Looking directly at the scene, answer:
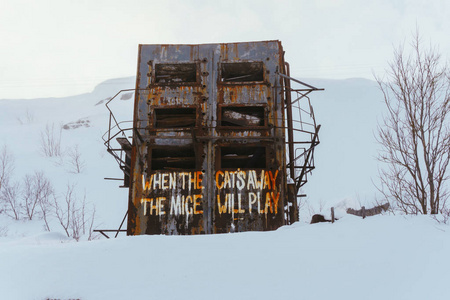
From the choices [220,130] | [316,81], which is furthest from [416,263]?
[316,81]

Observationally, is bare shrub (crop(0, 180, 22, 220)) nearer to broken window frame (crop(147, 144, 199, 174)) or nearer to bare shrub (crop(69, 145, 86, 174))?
bare shrub (crop(69, 145, 86, 174))

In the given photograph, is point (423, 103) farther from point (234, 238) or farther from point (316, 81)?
point (316, 81)

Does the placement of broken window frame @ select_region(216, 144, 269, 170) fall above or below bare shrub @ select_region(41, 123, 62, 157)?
below

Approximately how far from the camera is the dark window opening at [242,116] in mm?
14883

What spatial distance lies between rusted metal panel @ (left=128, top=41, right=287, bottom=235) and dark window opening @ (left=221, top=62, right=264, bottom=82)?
0.04 metres

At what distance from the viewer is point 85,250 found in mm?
8914

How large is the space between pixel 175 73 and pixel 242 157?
443cm

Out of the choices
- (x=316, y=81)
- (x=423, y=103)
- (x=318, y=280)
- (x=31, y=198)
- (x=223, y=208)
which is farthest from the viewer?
(x=316, y=81)

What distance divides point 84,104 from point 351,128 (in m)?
67.5

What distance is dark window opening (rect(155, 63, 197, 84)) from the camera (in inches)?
619

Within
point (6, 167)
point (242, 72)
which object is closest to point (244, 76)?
point (242, 72)

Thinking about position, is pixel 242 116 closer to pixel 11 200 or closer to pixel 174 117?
pixel 174 117

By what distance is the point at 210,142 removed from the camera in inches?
571

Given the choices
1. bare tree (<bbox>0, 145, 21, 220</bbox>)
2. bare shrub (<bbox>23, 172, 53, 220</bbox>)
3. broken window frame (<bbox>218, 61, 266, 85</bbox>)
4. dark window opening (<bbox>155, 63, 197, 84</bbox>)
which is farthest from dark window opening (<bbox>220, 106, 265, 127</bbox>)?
bare tree (<bbox>0, 145, 21, 220</bbox>)
